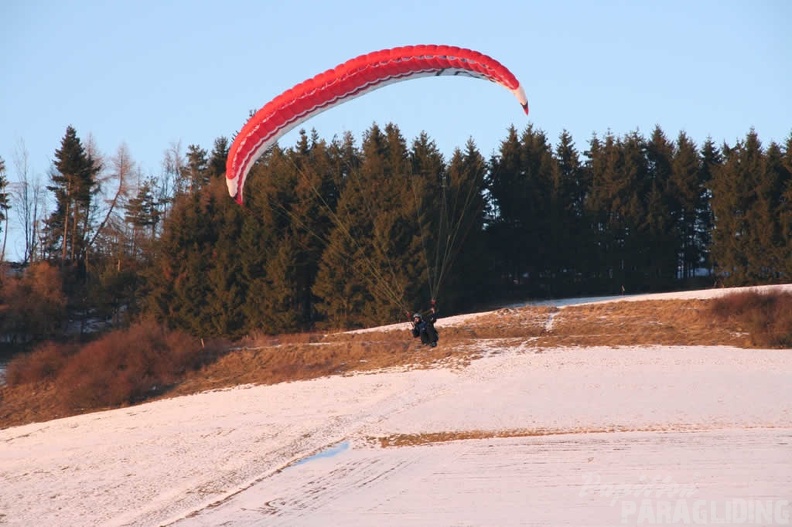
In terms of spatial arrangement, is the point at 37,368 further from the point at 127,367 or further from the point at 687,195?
the point at 687,195

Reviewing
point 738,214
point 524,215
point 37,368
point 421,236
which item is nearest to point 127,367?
point 37,368

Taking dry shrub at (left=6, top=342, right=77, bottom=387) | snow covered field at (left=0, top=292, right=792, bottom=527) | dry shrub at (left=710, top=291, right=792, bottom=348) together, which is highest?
dry shrub at (left=710, top=291, right=792, bottom=348)

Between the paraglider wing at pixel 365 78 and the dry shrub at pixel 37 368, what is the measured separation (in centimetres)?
1700

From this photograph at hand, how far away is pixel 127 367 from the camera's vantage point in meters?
30.2

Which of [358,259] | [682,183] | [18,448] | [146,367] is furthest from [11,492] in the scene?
Result: [682,183]

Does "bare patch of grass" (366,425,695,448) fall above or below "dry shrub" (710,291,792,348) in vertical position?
below

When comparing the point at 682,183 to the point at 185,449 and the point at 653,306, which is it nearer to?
the point at 653,306

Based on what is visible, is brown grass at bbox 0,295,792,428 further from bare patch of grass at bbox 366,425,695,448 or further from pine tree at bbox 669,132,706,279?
pine tree at bbox 669,132,706,279

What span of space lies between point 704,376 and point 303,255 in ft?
76.1

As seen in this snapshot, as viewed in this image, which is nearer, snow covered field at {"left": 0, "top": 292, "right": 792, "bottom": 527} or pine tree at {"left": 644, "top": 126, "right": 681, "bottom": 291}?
snow covered field at {"left": 0, "top": 292, "right": 792, "bottom": 527}

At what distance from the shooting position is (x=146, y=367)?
3020cm

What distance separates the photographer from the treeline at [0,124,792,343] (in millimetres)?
39094

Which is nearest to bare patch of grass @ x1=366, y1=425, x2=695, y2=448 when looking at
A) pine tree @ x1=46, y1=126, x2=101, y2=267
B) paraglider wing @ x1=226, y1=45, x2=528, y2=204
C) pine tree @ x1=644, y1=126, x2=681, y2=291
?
paraglider wing @ x1=226, y1=45, x2=528, y2=204

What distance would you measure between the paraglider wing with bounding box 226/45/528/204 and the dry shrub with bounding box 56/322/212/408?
12.6 metres
